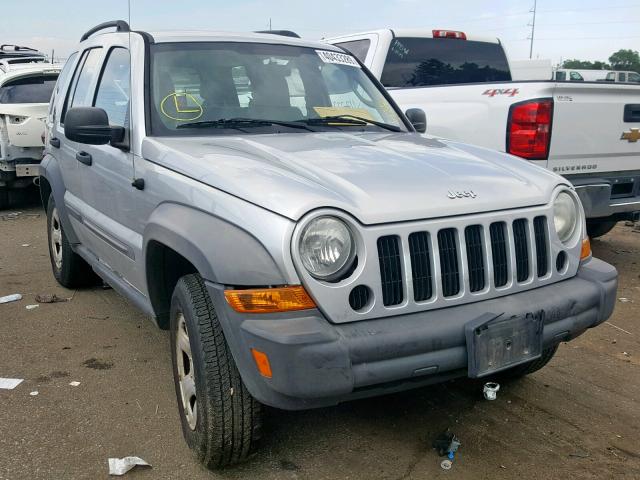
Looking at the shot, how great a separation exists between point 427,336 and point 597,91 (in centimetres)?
366

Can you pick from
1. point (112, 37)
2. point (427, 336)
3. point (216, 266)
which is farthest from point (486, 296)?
point (112, 37)

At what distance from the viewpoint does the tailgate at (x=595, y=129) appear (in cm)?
509

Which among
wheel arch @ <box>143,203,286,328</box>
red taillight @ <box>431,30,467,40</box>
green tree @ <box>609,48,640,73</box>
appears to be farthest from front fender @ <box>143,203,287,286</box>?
green tree @ <box>609,48,640,73</box>

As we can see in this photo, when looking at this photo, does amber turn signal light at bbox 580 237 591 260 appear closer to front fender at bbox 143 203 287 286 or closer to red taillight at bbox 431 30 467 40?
front fender at bbox 143 203 287 286

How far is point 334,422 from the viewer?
130 inches

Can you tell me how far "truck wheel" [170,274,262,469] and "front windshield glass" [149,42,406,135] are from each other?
1.08 metres

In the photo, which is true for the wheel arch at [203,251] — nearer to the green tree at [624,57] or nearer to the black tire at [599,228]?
the black tire at [599,228]

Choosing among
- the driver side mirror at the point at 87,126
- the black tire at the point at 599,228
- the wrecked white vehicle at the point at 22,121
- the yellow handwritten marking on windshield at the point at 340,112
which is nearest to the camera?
the driver side mirror at the point at 87,126

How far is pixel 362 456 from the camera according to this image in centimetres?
297

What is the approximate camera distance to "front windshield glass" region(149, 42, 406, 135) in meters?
3.52

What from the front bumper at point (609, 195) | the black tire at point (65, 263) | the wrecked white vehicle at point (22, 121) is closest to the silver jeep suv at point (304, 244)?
the black tire at point (65, 263)

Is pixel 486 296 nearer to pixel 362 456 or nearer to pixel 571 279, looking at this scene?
pixel 571 279

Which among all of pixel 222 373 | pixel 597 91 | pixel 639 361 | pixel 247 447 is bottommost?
pixel 639 361

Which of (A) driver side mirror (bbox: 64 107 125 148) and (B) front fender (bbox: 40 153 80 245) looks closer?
(A) driver side mirror (bbox: 64 107 125 148)
